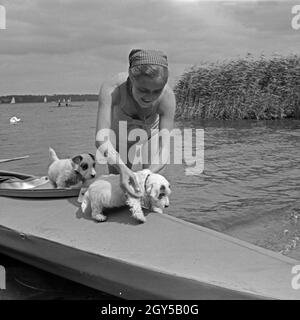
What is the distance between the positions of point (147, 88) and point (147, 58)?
231 millimetres

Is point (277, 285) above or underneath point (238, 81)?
underneath

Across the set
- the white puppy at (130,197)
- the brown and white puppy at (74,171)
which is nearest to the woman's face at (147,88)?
the white puppy at (130,197)

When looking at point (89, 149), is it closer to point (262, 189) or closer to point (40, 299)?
point (262, 189)

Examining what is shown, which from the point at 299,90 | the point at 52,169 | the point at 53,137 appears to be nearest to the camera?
the point at 52,169

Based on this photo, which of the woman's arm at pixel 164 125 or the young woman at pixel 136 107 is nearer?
the young woman at pixel 136 107

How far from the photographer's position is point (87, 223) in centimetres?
398

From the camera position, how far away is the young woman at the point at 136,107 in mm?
3637

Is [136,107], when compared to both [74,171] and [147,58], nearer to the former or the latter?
[147,58]

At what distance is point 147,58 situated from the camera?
3629 mm

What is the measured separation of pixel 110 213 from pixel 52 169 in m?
1.45

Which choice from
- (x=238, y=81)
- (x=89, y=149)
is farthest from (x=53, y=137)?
(x=238, y=81)

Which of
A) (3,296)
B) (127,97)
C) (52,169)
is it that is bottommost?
(3,296)

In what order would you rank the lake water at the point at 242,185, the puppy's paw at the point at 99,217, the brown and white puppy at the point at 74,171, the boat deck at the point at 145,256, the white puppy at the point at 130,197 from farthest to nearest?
the lake water at the point at 242,185
the brown and white puppy at the point at 74,171
the puppy's paw at the point at 99,217
the white puppy at the point at 130,197
the boat deck at the point at 145,256

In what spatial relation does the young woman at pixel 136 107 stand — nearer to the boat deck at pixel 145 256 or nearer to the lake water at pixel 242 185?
the boat deck at pixel 145 256
